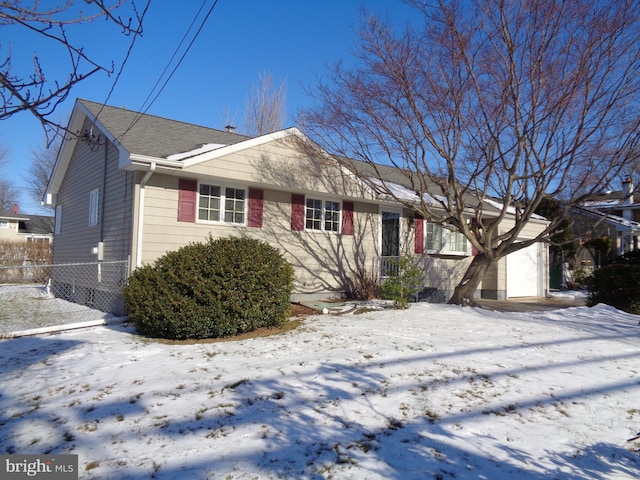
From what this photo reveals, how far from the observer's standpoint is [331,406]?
159 inches

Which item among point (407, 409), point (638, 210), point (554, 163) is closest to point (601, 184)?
point (554, 163)

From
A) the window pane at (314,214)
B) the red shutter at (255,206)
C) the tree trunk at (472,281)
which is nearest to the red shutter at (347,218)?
the window pane at (314,214)

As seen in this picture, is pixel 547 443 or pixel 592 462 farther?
pixel 547 443

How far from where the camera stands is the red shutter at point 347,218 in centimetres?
1163

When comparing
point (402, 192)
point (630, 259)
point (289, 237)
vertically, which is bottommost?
Answer: point (630, 259)

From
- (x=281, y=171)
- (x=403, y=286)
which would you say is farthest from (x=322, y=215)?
(x=403, y=286)

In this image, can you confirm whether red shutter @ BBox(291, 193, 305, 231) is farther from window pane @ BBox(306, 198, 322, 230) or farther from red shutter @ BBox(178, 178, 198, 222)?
red shutter @ BBox(178, 178, 198, 222)

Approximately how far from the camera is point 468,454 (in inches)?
130

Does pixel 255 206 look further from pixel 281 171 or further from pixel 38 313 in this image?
pixel 38 313

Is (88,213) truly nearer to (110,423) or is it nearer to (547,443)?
(110,423)

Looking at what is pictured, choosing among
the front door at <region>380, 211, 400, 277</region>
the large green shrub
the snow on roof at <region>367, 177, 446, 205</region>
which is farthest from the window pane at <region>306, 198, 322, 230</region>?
the large green shrub

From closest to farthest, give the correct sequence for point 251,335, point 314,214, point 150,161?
point 251,335 < point 150,161 < point 314,214

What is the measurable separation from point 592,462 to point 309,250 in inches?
321

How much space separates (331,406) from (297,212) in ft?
23.6
